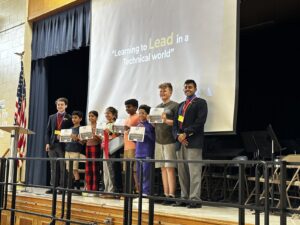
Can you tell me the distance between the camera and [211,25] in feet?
17.6

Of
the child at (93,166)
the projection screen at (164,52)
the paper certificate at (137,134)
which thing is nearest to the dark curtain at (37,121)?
the projection screen at (164,52)

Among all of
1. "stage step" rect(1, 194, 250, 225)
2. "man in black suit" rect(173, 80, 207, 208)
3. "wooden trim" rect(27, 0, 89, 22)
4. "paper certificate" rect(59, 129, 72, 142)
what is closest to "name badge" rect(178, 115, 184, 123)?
"man in black suit" rect(173, 80, 207, 208)

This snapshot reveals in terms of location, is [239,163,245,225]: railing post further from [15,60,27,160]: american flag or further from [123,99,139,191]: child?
[15,60,27,160]: american flag

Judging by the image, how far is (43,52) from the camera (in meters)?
8.18

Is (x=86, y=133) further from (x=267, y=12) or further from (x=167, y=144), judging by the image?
(x=267, y=12)

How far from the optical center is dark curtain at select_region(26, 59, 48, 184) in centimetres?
812

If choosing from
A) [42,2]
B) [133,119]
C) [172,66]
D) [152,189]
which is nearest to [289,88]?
[172,66]

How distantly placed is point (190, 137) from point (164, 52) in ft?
5.73

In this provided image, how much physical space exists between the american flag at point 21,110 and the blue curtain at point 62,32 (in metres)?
0.63

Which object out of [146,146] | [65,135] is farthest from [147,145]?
[65,135]

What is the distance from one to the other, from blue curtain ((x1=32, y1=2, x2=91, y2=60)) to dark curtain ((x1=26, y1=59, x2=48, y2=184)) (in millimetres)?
329

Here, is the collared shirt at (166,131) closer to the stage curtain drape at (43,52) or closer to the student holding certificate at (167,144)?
the student holding certificate at (167,144)

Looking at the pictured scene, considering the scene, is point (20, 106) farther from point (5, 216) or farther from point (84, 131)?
point (84, 131)

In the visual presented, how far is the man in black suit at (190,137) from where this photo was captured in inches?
179
